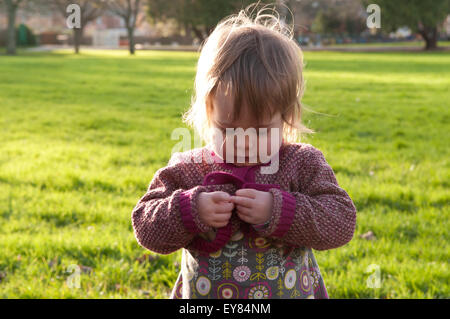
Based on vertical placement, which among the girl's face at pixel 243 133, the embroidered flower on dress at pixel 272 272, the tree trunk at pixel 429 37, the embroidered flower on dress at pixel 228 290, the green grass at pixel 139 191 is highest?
the tree trunk at pixel 429 37

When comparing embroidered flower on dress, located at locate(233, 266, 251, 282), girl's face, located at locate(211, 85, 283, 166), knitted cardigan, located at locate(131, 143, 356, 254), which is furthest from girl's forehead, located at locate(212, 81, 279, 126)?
embroidered flower on dress, located at locate(233, 266, 251, 282)

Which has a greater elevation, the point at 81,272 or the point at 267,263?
the point at 267,263

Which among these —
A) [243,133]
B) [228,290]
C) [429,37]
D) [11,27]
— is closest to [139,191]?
[228,290]

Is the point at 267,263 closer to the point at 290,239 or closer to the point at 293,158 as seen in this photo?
the point at 290,239

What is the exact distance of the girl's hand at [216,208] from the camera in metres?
1.51

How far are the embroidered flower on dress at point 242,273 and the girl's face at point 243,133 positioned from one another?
33 cm

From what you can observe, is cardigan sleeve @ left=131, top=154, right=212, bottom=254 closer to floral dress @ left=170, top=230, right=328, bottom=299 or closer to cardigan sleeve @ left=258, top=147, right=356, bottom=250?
floral dress @ left=170, top=230, right=328, bottom=299

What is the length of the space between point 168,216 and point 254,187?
27 cm

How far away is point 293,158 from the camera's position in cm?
167

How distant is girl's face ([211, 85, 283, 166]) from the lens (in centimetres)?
155

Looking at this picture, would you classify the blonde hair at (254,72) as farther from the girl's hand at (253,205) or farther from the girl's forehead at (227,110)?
the girl's hand at (253,205)

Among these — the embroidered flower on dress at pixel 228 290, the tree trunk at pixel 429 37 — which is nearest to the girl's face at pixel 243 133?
the embroidered flower on dress at pixel 228 290

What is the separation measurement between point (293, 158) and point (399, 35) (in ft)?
187
